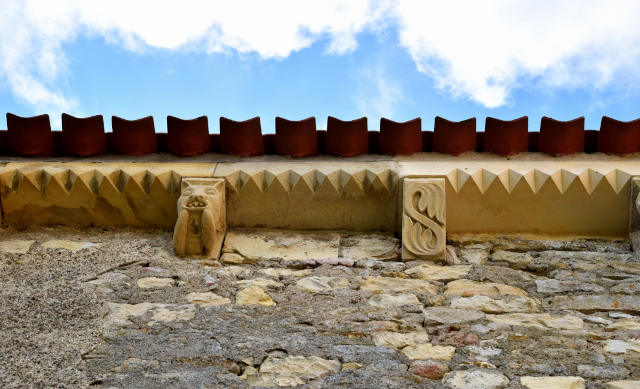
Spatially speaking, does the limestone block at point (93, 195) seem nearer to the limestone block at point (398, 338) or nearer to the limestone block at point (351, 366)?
the limestone block at point (398, 338)

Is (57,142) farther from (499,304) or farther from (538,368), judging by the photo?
(538,368)

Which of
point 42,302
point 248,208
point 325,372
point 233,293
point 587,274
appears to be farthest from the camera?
point 248,208

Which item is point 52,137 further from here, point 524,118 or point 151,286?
point 524,118

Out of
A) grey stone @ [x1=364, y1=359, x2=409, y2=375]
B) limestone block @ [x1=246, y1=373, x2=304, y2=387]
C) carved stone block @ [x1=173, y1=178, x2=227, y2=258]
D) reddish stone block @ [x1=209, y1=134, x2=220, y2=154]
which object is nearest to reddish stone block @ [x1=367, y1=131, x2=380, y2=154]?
reddish stone block @ [x1=209, y1=134, x2=220, y2=154]

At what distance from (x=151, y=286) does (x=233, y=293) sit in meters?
0.40

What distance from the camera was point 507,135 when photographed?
12.8 feet

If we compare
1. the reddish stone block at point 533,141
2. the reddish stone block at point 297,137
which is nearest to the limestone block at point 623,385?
the reddish stone block at point 533,141

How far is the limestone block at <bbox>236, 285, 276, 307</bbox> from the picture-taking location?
291cm

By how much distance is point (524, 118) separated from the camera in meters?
3.89

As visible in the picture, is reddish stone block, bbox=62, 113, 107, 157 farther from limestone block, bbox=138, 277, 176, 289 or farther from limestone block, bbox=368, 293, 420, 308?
limestone block, bbox=368, 293, 420, 308

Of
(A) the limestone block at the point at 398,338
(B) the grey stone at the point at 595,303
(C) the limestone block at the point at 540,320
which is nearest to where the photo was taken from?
(A) the limestone block at the point at 398,338

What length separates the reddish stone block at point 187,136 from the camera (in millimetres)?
3967

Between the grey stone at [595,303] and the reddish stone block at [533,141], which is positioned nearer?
the grey stone at [595,303]

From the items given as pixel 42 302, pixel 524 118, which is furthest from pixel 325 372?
pixel 524 118
